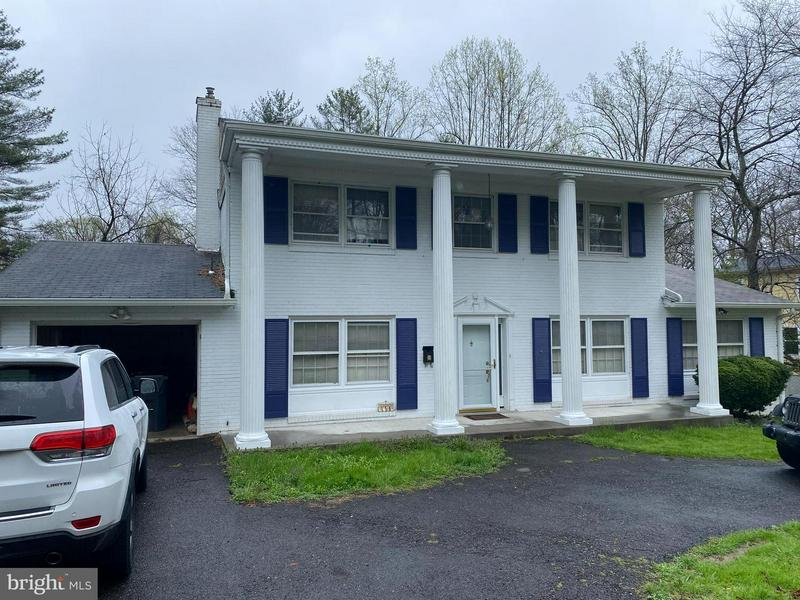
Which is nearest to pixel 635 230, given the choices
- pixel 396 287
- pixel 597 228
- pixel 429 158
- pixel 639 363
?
pixel 597 228

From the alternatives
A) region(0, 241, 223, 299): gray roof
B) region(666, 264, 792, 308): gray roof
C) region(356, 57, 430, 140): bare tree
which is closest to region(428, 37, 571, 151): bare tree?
region(356, 57, 430, 140): bare tree

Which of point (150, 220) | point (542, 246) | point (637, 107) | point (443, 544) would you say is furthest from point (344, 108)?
point (443, 544)

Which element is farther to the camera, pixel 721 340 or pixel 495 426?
pixel 721 340

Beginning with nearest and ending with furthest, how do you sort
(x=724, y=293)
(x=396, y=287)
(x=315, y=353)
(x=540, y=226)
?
1. (x=315, y=353)
2. (x=396, y=287)
3. (x=540, y=226)
4. (x=724, y=293)

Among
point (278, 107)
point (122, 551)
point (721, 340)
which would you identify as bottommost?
point (122, 551)

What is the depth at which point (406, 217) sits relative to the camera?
11094 mm

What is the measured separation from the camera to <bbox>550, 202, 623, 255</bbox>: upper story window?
12344 mm

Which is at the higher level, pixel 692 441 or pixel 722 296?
pixel 722 296

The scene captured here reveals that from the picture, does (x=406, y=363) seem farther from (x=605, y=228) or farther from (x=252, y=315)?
(x=605, y=228)

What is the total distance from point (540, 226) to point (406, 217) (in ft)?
10.5

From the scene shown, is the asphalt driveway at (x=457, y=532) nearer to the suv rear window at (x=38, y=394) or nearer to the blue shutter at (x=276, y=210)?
the suv rear window at (x=38, y=394)

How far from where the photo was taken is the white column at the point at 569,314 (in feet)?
34.2

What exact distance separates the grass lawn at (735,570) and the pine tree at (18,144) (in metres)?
24.3

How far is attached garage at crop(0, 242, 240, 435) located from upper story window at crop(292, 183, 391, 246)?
195cm
